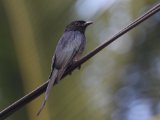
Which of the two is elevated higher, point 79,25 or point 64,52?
point 64,52

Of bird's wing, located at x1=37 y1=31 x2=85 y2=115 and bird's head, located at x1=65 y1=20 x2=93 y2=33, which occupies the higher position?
bird's wing, located at x1=37 y1=31 x2=85 y2=115

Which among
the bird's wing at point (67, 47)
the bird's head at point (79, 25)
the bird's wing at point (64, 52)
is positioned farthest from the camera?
the bird's head at point (79, 25)

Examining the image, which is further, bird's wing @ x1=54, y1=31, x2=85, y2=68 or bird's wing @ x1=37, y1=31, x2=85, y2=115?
bird's wing @ x1=54, y1=31, x2=85, y2=68

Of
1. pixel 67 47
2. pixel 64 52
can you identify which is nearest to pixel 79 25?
pixel 67 47

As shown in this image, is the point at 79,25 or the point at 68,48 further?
the point at 79,25

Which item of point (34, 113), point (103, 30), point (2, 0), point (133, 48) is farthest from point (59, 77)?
point (133, 48)

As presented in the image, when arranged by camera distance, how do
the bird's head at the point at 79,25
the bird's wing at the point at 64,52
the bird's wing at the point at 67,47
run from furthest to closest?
1. the bird's head at the point at 79,25
2. the bird's wing at the point at 67,47
3. the bird's wing at the point at 64,52

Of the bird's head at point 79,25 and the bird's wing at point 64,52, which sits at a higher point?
the bird's wing at point 64,52

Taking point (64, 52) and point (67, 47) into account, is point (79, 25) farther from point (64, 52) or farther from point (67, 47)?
point (64, 52)
